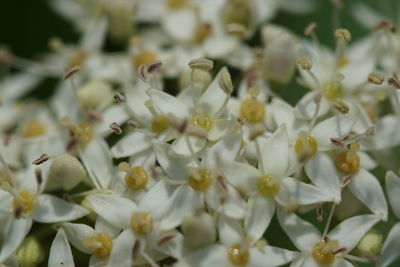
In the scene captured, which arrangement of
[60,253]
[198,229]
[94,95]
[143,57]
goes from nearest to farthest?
1. [198,229]
2. [60,253]
3. [94,95]
4. [143,57]

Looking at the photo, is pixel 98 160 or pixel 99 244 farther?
pixel 98 160

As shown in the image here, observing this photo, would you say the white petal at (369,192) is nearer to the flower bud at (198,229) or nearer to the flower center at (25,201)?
the flower bud at (198,229)

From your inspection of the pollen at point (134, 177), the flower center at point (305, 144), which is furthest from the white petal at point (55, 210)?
the flower center at point (305, 144)

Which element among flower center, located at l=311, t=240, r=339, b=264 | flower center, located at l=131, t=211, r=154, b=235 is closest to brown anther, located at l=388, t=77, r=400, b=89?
flower center, located at l=311, t=240, r=339, b=264

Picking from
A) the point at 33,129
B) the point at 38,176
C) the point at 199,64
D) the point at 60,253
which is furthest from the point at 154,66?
the point at 33,129

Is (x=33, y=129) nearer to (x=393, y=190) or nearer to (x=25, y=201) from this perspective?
(x=25, y=201)

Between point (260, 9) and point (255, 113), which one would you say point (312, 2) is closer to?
point (260, 9)

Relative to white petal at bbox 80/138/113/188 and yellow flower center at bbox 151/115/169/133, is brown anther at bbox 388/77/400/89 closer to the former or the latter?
yellow flower center at bbox 151/115/169/133

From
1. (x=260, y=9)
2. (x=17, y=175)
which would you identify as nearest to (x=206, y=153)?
(x=17, y=175)
